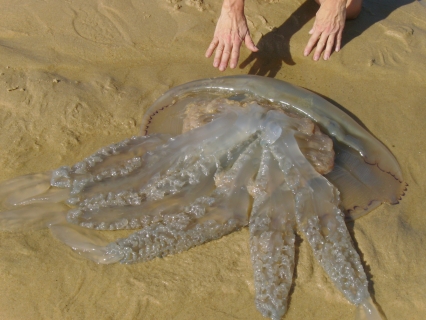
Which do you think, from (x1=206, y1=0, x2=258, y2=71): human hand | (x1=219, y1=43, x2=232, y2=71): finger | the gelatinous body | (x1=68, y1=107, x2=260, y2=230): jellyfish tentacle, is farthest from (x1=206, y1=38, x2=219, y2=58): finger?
(x1=68, y1=107, x2=260, y2=230): jellyfish tentacle

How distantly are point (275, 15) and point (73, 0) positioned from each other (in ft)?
6.73

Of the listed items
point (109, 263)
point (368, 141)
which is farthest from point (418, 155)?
point (109, 263)

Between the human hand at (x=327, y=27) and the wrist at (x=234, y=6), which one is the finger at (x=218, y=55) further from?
the human hand at (x=327, y=27)

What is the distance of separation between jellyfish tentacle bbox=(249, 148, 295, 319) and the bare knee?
225cm

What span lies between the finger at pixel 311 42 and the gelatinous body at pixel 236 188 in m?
0.79

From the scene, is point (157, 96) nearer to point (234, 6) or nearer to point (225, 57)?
point (225, 57)

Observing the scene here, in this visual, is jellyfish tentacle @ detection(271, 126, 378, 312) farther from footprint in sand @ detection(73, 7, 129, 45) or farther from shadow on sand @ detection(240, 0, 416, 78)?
footprint in sand @ detection(73, 7, 129, 45)

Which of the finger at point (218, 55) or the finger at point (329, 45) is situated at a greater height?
the finger at point (329, 45)

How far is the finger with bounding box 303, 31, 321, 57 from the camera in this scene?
3982mm

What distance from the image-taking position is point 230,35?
11.9 ft

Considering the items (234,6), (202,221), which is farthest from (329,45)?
(202,221)

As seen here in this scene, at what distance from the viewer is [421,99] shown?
3871 millimetres

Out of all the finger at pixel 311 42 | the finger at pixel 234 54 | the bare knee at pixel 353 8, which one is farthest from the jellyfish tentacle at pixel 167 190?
the bare knee at pixel 353 8

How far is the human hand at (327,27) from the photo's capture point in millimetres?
3967
